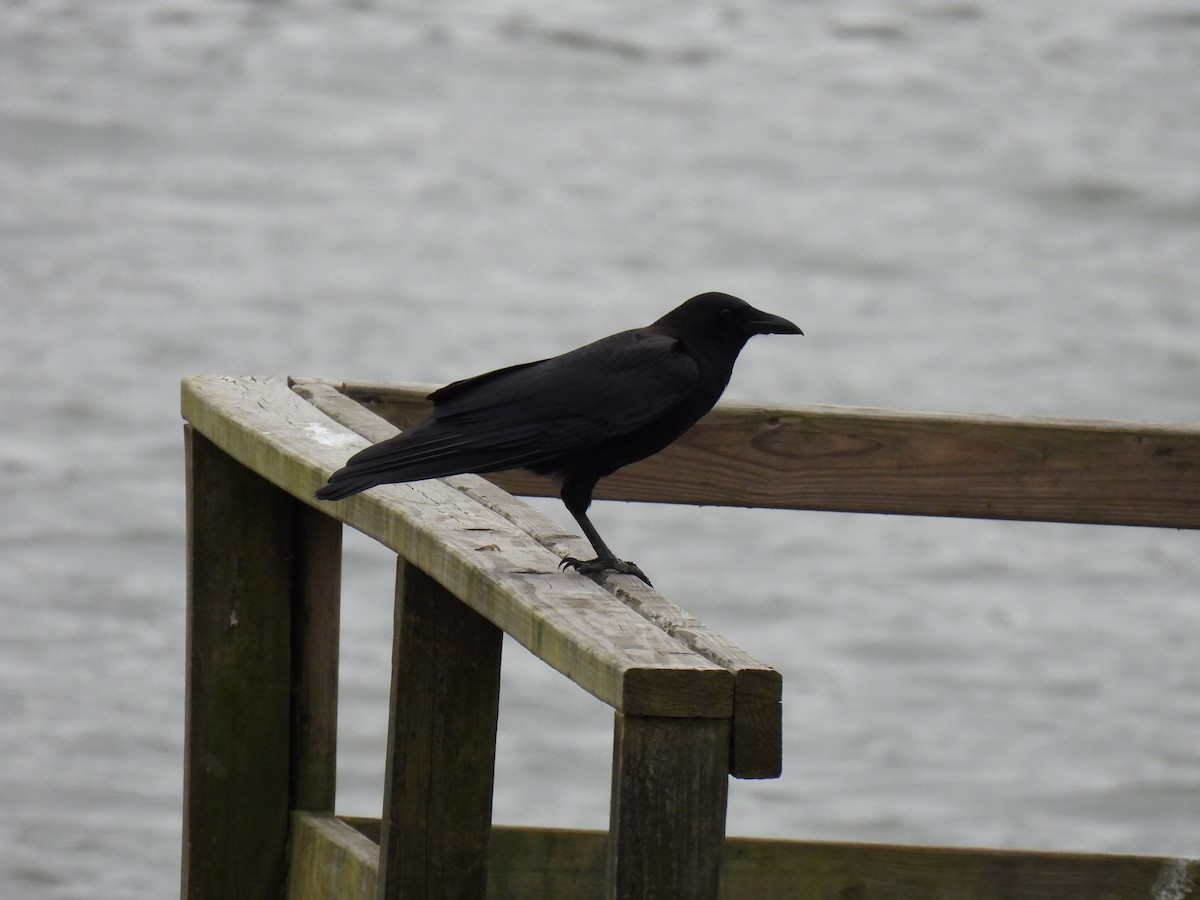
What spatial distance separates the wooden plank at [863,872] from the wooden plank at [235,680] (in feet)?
1.40

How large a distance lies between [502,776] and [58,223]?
27.0ft

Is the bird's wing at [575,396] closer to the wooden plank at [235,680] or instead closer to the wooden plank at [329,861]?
the wooden plank at [235,680]

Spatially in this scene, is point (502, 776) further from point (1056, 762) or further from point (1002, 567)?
point (1002, 567)

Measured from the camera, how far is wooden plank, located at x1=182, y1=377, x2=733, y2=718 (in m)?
1.78

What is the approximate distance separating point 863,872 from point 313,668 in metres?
1.01

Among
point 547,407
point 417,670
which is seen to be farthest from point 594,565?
point 547,407

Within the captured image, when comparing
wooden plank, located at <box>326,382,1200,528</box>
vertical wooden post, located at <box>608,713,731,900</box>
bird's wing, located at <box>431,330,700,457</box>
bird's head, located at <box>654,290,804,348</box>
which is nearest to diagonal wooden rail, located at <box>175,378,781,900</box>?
vertical wooden post, located at <box>608,713,731,900</box>

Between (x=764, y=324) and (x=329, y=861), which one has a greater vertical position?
(x=764, y=324)

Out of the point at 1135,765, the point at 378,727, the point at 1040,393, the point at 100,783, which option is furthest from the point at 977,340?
the point at 100,783

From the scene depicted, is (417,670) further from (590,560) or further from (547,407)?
(547,407)

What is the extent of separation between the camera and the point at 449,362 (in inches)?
480

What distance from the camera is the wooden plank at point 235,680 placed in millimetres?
3197

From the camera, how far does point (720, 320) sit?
319cm

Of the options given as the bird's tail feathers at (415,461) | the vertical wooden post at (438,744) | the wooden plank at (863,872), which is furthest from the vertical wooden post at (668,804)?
the wooden plank at (863,872)
